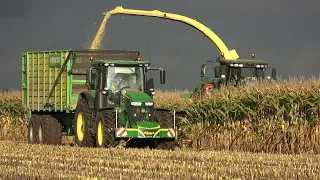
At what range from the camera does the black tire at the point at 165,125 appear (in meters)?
19.7

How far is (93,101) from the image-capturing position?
20141 mm

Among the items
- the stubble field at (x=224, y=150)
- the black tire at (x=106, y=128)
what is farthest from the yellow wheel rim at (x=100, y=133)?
the stubble field at (x=224, y=150)

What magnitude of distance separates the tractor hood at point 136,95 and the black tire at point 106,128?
0.56m

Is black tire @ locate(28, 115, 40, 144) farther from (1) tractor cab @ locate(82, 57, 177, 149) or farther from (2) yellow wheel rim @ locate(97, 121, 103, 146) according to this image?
(2) yellow wheel rim @ locate(97, 121, 103, 146)

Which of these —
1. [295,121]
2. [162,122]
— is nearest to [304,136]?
[295,121]

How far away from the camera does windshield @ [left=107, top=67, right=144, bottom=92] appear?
20.2 meters

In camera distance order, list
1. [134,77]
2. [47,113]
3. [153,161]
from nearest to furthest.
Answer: [153,161], [134,77], [47,113]

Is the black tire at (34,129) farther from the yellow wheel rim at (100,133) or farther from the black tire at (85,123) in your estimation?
the yellow wheel rim at (100,133)

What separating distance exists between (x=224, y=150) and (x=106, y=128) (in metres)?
3.42

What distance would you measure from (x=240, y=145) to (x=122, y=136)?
3417 millimetres

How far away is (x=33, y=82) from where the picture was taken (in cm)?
2420

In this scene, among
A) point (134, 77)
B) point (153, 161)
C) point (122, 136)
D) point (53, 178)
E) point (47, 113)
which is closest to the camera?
point (53, 178)

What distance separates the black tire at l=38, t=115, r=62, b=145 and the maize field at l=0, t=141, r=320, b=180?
4.39 meters

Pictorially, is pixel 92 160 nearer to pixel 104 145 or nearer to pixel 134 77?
pixel 104 145
